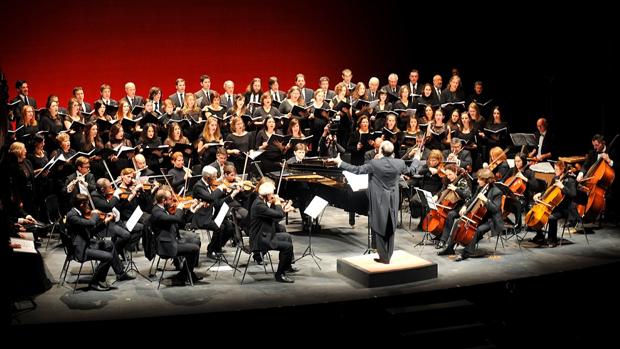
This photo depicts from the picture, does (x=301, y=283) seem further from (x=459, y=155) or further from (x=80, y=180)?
(x=459, y=155)

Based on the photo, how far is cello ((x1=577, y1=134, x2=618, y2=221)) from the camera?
9.42m

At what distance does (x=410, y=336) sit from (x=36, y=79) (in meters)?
8.49

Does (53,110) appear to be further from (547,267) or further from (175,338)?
(547,267)

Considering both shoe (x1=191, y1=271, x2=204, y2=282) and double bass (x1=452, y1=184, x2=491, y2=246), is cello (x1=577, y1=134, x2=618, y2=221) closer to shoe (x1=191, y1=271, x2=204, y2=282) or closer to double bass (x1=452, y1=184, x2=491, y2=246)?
double bass (x1=452, y1=184, x2=491, y2=246)

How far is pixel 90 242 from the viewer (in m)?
7.44

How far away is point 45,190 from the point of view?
9461 millimetres

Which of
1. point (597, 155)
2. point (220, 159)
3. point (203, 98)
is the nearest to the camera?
point (220, 159)

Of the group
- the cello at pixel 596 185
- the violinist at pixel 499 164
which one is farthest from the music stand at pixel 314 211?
the cello at pixel 596 185

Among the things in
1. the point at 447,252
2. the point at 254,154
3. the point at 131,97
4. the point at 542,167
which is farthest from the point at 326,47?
the point at 447,252

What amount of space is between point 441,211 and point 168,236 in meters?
3.38

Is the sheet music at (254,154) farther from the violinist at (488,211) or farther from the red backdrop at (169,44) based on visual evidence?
the red backdrop at (169,44)

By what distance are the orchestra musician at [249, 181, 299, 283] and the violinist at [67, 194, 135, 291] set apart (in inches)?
58.4

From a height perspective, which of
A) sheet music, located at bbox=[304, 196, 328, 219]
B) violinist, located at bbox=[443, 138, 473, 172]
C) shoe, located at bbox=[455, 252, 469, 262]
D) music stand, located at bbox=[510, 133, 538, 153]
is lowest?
shoe, located at bbox=[455, 252, 469, 262]

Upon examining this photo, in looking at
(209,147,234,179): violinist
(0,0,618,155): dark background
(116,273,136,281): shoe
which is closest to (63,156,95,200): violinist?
(116,273,136,281): shoe
